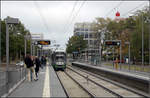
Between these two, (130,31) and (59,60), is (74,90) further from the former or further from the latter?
(130,31)

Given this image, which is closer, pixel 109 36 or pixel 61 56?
pixel 61 56

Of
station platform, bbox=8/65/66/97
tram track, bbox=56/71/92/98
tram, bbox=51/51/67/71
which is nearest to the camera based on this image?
station platform, bbox=8/65/66/97

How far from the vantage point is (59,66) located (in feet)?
103

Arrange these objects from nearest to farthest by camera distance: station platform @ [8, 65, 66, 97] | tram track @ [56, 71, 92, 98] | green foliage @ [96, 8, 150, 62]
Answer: station platform @ [8, 65, 66, 97]
tram track @ [56, 71, 92, 98]
green foliage @ [96, 8, 150, 62]

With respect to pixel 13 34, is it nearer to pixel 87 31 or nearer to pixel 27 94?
pixel 27 94

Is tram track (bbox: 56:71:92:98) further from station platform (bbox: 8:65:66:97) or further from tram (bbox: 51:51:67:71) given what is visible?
tram (bbox: 51:51:67:71)

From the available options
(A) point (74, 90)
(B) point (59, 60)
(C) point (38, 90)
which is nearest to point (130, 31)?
(B) point (59, 60)

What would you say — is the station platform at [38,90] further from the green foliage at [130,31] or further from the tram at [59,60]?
the green foliage at [130,31]

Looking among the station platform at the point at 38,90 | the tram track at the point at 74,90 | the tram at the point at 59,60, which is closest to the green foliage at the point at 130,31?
the tram at the point at 59,60

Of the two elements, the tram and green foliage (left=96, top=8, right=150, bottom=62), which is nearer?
the tram

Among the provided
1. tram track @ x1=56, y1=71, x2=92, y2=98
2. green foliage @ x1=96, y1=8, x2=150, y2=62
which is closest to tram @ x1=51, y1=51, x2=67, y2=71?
tram track @ x1=56, y1=71, x2=92, y2=98

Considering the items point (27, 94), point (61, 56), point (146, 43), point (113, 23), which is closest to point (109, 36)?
point (113, 23)

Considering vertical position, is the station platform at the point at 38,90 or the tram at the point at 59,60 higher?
the tram at the point at 59,60

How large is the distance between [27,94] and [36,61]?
5708 mm
